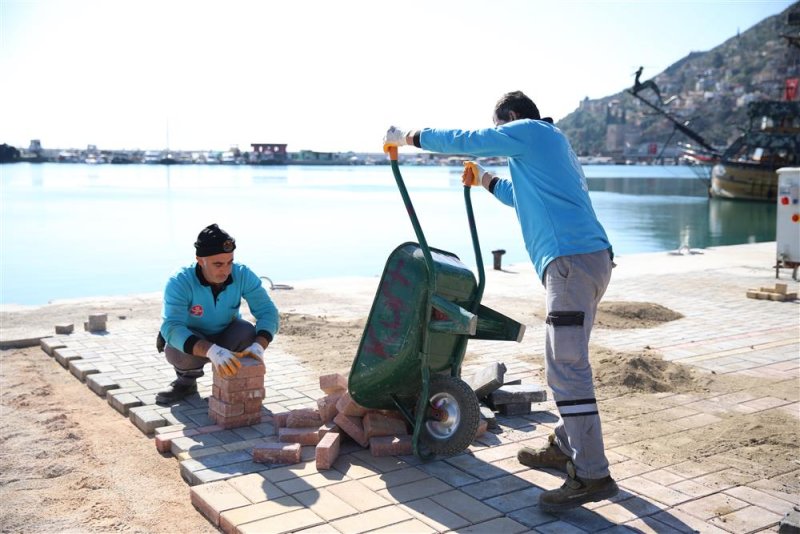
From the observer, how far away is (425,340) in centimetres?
354

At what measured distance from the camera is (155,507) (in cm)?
326

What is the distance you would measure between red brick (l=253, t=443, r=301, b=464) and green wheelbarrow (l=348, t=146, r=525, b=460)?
0.41m

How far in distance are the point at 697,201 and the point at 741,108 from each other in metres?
82.3

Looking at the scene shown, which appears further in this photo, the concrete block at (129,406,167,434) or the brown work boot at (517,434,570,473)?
the concrete block at (129,406,167,434)

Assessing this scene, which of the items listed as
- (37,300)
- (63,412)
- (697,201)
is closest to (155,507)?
(63,412)

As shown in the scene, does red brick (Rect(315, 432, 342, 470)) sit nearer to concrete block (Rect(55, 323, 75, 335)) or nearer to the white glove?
the white glove

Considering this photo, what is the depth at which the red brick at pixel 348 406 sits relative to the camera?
12.4ft

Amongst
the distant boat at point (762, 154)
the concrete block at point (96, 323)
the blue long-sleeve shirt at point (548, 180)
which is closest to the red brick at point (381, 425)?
the blue long-sleeve shirt at point (548, 180)

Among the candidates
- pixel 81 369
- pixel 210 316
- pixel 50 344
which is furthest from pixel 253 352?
pixel 50 344

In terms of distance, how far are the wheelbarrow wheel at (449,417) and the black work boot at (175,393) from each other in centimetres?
178

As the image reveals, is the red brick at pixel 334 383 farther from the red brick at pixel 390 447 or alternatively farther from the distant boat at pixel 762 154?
the distant boat at pixel 762 154

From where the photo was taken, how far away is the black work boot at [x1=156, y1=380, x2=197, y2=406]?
458cm

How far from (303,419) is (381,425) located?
43 centimetres

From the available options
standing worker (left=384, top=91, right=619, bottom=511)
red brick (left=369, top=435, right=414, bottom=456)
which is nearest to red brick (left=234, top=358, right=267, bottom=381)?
Answer: red brick (left=369, top=435, right=414, bottom=456)
